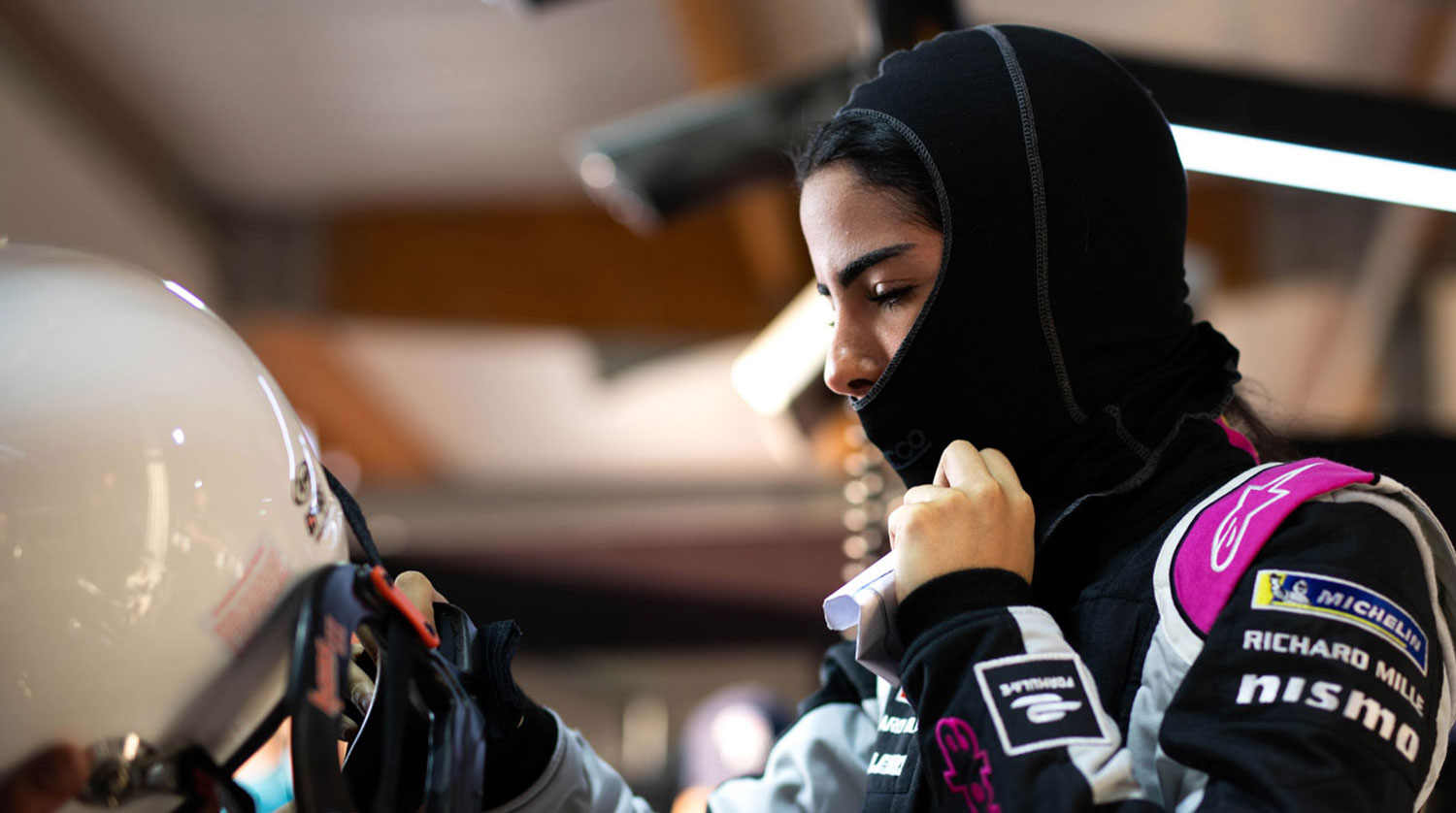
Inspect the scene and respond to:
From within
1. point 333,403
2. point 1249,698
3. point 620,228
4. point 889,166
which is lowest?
point 333,403

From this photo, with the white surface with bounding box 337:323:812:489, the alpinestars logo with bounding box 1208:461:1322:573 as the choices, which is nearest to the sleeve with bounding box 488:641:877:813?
the alpinestars logo with bounding box 1208:461:1322:573

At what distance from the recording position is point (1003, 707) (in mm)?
819

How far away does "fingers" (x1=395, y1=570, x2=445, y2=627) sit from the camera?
102 cm

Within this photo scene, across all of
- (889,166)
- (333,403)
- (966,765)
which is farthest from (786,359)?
(333,403)

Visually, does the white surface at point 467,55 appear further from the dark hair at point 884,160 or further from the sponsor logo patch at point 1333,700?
the sponsor logo patch at point 1333,700

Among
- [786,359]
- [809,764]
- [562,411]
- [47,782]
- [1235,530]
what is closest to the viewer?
[47,782]

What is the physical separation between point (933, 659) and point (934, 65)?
50 centimetres

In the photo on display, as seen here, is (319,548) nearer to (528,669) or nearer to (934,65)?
(934,65)

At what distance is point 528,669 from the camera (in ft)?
24.2

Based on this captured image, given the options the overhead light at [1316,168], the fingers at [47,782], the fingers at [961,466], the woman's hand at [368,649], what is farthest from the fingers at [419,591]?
the overhead light at [1316,168]

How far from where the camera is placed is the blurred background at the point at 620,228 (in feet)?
9.15

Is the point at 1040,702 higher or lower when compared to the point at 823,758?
higher

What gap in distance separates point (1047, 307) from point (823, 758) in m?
0.48

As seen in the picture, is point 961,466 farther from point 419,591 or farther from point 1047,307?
point 419,591
